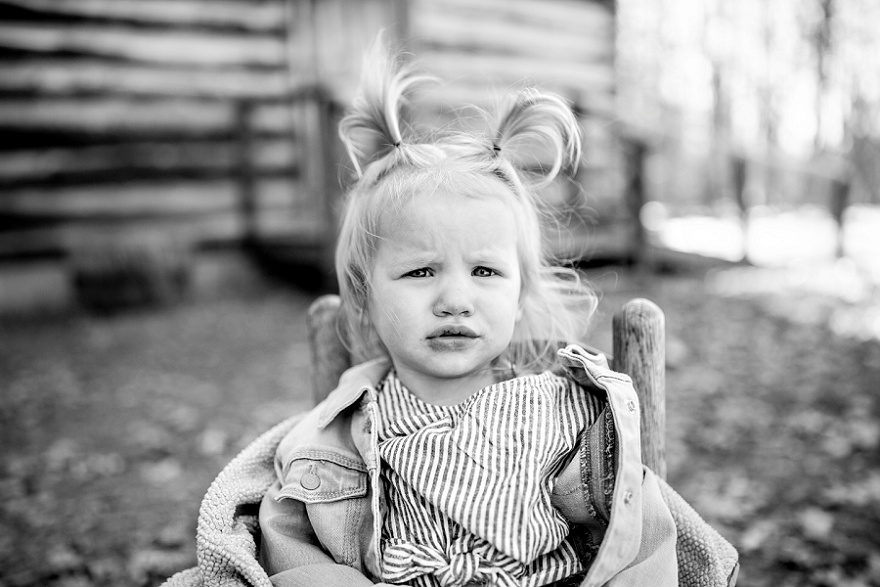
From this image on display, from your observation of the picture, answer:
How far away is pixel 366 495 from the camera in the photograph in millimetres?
1531

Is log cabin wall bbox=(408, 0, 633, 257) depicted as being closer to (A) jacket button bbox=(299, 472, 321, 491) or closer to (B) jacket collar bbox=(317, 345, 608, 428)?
(B) jacket collar bbox=(317, 345, 608, 428)

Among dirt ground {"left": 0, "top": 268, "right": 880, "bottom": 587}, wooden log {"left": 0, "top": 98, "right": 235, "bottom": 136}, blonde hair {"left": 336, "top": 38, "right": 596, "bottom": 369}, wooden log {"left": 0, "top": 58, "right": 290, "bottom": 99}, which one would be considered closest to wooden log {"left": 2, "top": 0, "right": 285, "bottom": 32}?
wooden log {"left": 0, "top": 58, "right": 290, "bottom": 99}

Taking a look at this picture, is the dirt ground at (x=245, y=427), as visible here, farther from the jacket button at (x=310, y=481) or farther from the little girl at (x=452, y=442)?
the jacket button at (x=310, y=481)

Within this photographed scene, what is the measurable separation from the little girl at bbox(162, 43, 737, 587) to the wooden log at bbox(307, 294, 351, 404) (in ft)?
0.68

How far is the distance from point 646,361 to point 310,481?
0.80m

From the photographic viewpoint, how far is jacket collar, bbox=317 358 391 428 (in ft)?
5.16

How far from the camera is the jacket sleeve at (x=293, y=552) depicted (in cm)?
140

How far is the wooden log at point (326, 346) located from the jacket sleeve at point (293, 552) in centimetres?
39

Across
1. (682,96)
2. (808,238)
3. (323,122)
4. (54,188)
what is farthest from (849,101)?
(54,188)

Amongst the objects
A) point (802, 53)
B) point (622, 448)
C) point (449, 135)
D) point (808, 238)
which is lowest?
point (808, 238)

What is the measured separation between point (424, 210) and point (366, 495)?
0.61 meters

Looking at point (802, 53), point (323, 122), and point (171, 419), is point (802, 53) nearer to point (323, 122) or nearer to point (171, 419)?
point (323, 122)

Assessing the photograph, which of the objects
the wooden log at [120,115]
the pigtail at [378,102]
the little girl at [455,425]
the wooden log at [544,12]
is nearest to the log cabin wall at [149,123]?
the wooden log at [120,115]

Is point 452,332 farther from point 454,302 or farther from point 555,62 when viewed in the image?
point 555,62
